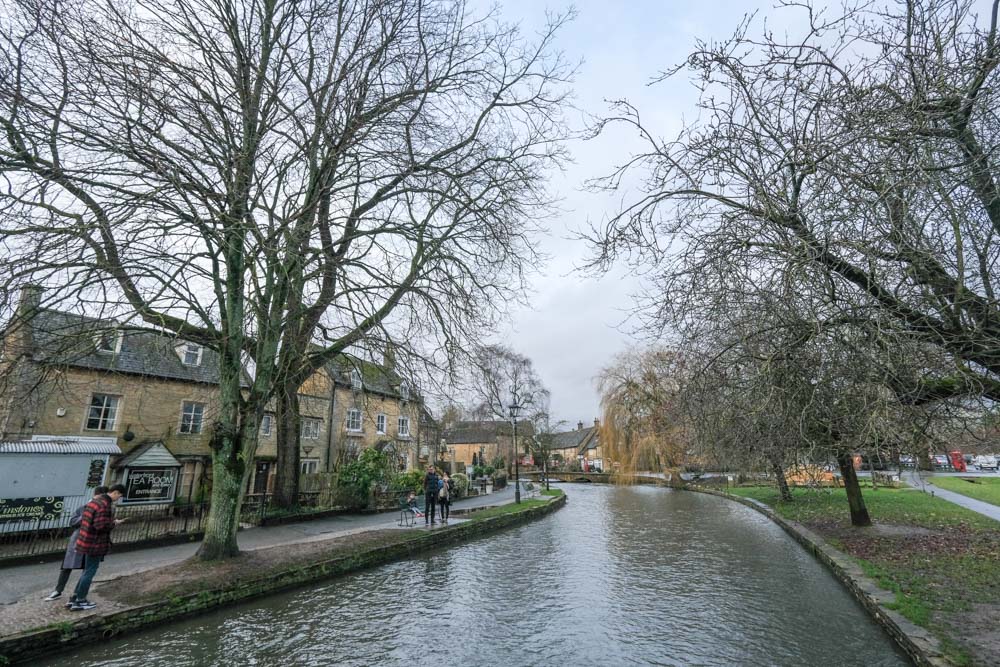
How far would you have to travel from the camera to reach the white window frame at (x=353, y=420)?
30.4 m

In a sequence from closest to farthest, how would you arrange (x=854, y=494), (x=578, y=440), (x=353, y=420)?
(x=854, y=494)
(x=353, y=420)
(x=578, y=440)

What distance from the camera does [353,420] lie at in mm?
31031

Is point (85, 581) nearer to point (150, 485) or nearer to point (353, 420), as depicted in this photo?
point (150, 485)

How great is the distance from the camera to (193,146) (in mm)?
10922

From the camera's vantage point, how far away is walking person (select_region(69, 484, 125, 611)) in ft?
26.4

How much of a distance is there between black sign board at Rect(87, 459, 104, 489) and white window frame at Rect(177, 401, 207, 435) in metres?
5.57

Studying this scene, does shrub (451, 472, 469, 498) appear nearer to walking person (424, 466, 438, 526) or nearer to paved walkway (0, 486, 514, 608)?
paved walkway (0, 486, 514, 608)

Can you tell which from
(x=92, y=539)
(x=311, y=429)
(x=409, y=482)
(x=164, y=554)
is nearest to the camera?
(x=92, y=539)

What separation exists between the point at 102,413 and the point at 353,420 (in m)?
13.0

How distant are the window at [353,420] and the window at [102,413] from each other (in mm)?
12125

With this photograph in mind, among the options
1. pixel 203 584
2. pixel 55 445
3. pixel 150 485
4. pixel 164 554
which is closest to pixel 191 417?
pixel 150 485

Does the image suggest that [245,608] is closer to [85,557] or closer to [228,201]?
[85,557]

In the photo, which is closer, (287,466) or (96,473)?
(96,473)

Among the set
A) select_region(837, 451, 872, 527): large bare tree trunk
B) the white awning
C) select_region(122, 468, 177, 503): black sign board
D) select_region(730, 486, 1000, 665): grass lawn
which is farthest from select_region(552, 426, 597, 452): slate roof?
the white awning
